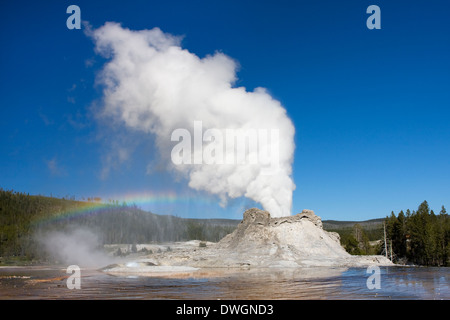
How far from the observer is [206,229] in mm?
148250

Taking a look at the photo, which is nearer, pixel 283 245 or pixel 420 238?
pixel 283 245

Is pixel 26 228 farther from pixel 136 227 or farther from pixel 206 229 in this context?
pixel 206 229

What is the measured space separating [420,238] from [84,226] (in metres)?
97.6

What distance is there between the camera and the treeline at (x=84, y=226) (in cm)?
9781

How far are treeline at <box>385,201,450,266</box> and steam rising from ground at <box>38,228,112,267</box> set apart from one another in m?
53.9

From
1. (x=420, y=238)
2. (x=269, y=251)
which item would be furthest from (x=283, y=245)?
(x=420, y=238)

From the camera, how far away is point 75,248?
260ft

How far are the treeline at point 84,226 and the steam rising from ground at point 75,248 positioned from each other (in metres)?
3.31

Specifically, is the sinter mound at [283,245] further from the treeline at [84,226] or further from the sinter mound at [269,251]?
the treeline at [84,226]

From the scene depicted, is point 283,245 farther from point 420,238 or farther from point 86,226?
point 86,226

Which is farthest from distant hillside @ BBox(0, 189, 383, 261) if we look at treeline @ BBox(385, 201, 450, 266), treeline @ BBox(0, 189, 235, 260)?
treeline @ BBox(385, 201, 450, 266)

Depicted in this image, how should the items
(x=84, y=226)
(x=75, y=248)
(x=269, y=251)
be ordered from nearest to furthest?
(x=269, y=251) < (x=75, y=248) < (x=84, y=226)
